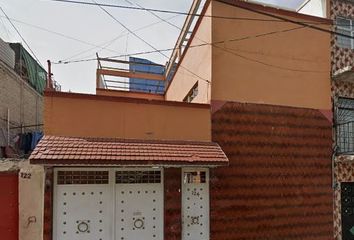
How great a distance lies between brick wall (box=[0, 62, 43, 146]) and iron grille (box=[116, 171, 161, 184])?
645 centimetres

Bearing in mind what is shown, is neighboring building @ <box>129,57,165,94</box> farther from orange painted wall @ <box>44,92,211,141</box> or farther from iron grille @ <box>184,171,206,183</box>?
iron grille @ <box>184,171,206,183</box>

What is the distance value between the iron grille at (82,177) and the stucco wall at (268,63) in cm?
398

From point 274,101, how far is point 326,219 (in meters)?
4.27

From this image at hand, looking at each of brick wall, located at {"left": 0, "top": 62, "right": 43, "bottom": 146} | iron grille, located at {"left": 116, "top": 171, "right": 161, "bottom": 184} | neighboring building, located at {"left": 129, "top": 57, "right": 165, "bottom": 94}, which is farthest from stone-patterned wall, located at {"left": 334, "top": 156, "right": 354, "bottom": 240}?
neighboring building, located at {"left": 129, "top": 57, "right": 165, "bottom": 94}

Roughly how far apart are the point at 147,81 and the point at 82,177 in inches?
573

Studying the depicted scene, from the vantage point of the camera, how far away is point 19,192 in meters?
7.95

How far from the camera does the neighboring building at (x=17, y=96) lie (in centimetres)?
1263

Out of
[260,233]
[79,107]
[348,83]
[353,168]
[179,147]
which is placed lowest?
[260,233]

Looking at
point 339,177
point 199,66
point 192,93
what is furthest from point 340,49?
point 192,93

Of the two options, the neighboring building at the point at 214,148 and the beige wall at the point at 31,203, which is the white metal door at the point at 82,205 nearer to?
the neighboring building at the point at 214,148

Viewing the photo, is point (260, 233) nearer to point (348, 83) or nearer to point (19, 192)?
point (348, 83)

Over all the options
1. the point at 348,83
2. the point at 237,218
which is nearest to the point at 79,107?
the point at 237,218

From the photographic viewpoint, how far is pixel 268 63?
33.1 feet

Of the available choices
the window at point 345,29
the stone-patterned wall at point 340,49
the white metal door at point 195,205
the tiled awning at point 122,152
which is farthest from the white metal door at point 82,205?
the window at point 345,29
